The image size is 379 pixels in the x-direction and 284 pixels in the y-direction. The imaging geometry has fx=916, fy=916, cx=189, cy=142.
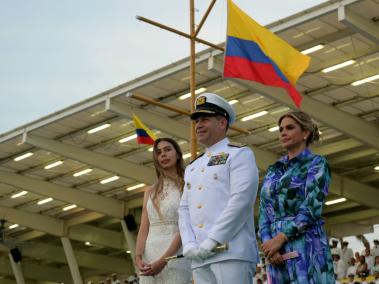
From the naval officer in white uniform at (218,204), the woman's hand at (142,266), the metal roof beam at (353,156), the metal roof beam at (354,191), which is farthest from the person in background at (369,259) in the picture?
the naval officer in white uniform at (218,204)

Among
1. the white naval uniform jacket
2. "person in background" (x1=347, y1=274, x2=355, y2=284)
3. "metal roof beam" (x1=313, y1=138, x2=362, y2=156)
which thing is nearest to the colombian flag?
"person in background" (x1=347, y1=274, x2=355, y2=284)

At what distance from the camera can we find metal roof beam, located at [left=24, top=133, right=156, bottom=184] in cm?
3488

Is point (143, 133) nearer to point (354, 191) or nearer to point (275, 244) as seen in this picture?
point (354, 191)

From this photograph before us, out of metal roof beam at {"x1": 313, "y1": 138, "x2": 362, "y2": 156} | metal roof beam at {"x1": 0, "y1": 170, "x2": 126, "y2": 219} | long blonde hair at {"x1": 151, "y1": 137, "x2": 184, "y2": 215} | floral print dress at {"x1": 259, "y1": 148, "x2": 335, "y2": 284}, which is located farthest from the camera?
metal roof beam at {"x1": 0, "y1": 170, "x2": 126, "y2": 219}

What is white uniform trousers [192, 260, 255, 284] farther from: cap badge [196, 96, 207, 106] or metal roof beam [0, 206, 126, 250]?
metal roof beam [0, 206, 126, 250]

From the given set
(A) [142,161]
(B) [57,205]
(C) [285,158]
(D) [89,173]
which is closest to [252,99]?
(A) [142,161]

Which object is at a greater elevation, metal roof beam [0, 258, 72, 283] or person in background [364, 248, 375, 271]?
metal roof beam [0, 258, 72, 283]

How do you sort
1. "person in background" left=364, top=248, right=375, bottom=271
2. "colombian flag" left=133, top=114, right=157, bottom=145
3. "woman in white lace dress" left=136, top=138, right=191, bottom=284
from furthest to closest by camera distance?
"person in background" left=364, top=248, right=375, bottom=271 < "colombian flag" left=133, top=114, right=157, bottom=145 < "woman in white lace dress" left=136, top=138, right=191, bottom=284

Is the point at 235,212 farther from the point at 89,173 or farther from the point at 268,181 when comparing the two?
the point at 89,173

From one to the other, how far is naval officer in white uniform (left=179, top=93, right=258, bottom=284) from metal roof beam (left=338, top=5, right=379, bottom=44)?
16.8 meters

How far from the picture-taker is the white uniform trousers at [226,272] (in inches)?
238

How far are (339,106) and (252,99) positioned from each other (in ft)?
9.39

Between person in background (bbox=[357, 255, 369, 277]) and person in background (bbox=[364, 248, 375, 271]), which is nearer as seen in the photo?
person in background (bbox=[357, 255, 369, 277])

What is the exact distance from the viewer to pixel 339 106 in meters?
30.0
